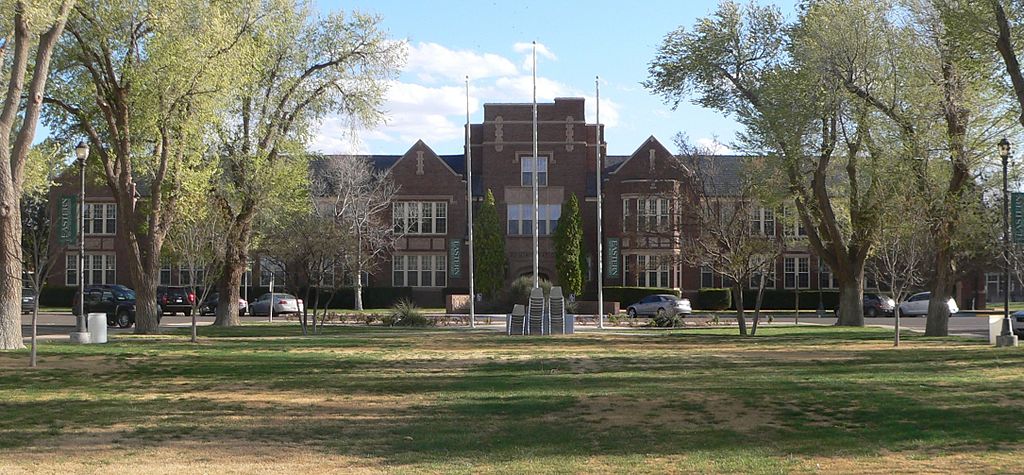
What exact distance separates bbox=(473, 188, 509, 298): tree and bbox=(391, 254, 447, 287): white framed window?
18.3ft

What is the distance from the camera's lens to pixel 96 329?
27375 millimetres

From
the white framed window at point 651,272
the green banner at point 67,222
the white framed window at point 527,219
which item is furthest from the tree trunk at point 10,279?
the white framed window at point 651,272

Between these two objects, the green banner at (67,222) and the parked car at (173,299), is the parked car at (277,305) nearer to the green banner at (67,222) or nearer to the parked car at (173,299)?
the parked car at (173,299)

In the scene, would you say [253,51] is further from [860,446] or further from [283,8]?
[860,446]

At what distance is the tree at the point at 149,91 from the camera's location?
2794 cm

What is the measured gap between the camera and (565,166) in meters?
62.4

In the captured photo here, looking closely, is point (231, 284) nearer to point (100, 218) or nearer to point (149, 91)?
point (149, 91)

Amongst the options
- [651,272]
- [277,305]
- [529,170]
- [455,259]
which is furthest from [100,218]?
[651,272]

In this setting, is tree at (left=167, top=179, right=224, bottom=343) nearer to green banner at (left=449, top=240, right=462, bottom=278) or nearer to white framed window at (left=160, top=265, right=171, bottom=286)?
green banner at (left=449, top=240, right=462, bottom=278)

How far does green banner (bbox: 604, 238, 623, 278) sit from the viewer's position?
205ft

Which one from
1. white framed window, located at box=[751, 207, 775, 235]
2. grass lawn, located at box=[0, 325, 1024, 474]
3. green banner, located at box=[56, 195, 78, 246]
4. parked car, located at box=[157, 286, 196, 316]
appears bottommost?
grass lawn, located at box=[0, 325, 1024, 474]

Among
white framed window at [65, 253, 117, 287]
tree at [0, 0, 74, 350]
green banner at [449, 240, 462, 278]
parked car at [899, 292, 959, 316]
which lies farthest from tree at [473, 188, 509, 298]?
tree at [0, 0, 74, 350]

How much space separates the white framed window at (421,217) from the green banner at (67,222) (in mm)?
34352

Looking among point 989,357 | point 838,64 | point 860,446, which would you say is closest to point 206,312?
point 838,64
